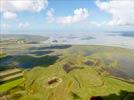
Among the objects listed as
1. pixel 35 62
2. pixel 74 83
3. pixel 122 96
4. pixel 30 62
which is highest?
pixel 122 96

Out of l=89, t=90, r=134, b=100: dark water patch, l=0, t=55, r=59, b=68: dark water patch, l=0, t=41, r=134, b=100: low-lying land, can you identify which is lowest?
l=0, t=55, r=59, b=68: dark water patch

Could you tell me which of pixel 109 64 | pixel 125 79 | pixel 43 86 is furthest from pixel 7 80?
pixel 109 64

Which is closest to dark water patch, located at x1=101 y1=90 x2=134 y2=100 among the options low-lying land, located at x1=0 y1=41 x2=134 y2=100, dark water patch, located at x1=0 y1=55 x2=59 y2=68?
low-lying land, located at x1=0 y1=41 x2=134 y2=100

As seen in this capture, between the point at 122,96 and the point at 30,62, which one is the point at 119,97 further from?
the point at 30,62

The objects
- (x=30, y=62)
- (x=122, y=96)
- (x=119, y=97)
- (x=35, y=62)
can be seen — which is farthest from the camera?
(x=30, y=62)

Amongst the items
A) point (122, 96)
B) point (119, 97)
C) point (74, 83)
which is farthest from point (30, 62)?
point (119, 97)

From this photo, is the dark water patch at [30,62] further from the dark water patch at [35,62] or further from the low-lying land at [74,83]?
the low-lying land at [74,83]

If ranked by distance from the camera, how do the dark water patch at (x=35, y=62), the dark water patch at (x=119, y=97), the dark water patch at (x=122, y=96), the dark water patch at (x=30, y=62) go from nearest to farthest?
the dark water patch at (x=119, y=97)
the dark water patch at (x=122, y=96)
the dark water patch at (x=35, y=62)
the dark water patch at (x=30, y=62)

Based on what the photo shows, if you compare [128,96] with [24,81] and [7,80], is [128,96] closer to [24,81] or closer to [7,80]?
[24,81]

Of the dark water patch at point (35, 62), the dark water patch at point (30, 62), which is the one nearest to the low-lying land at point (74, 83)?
the dark water patch at point (35, 62)

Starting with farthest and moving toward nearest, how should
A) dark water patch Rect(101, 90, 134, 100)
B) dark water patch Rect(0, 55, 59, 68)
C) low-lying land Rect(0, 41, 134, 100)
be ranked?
1. dark water patch Rect(0, 55, 59, 68)
2. low-lying land Rect(0, 41, 134, 100)
3. dark water patch Rect(101, 90, 134, 100)

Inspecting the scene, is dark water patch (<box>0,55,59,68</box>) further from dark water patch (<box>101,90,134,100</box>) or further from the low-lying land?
dark water patch (<box>101,90,134,100</box>)
